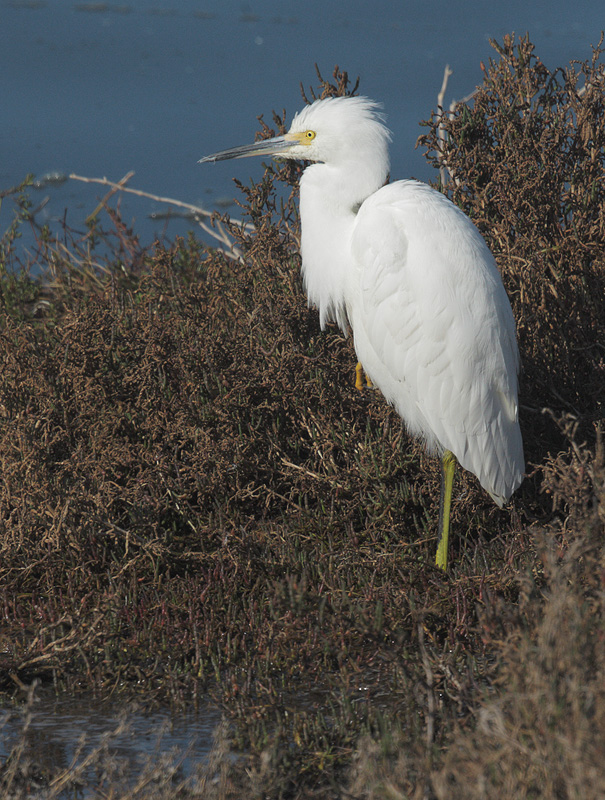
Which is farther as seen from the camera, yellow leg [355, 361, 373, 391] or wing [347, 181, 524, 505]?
yellow leg [355, 361, 373, 391]

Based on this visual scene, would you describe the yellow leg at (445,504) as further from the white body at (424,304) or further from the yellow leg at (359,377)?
the yellow leg at (359,377)

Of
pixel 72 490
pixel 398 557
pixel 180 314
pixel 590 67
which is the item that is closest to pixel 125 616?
pixel 72 490

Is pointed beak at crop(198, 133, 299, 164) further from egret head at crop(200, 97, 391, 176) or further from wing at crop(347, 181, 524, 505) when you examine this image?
wing at crop(347, 181, 524, 505)

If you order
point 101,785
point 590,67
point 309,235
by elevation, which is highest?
point 590,67

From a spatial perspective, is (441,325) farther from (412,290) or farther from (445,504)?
(445,504)

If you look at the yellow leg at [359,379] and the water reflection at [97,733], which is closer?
the water reflection at [97,733]

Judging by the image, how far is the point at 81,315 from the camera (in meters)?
4.08

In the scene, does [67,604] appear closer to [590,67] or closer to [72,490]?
[72,490]

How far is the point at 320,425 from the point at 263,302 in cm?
76

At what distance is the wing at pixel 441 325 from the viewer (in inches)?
140

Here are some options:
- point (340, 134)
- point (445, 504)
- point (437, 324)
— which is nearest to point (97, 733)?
point (445, 504)

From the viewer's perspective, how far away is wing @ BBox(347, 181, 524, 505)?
140 inches

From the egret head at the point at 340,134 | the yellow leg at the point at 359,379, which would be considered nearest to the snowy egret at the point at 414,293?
the egret head at the point at 340,134

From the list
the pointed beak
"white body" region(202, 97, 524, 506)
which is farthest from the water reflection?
the pointed beak
